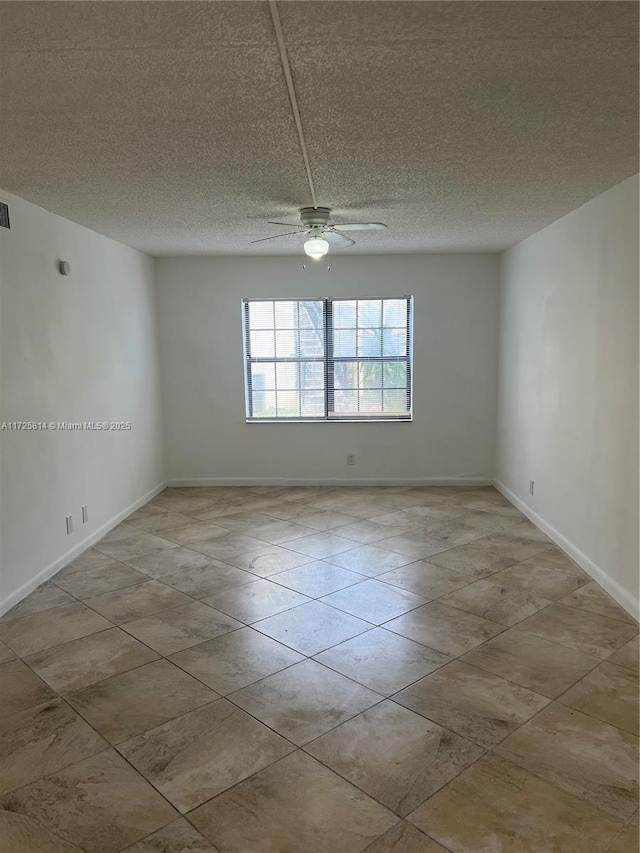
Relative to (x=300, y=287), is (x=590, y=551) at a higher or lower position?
lower

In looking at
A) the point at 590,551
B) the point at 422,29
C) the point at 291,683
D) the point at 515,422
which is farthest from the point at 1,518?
the point at 515,422

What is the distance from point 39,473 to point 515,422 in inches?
156

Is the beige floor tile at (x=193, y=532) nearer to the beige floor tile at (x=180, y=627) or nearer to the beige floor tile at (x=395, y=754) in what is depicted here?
the beige floor tile at (x=180, y=627)

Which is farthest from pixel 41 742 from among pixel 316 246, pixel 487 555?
pixel 316 246

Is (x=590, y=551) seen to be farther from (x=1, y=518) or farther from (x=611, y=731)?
(x=1, y=518)

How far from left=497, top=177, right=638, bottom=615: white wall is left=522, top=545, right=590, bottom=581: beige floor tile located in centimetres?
6

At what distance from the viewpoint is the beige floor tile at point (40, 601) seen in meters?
3.37

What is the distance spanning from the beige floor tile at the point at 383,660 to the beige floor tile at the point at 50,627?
1.27 m

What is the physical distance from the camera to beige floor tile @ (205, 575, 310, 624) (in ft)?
11.0

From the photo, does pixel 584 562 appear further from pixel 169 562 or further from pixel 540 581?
pixel 169 562

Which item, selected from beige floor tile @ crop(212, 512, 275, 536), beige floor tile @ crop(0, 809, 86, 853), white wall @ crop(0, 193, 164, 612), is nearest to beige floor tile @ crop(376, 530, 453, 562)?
beige floor tile @ crop(212, 512, 275, 536)

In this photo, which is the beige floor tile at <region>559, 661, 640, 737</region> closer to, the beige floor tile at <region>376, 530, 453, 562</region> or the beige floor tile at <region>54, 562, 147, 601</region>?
the beige floor tile at <region>376, 530, 453, 562</region>

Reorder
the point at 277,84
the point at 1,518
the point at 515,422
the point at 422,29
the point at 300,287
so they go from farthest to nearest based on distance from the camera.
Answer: the point at 300,287 < the point at 515,422 < the point at 1,518 < the point at 277,84 < the point at 422,29

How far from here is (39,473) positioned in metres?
3.79
